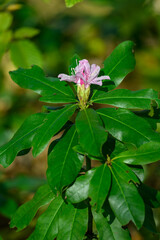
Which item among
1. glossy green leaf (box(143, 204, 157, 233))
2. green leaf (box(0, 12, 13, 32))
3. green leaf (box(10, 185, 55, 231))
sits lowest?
glossy green leaf (box(143, 204, 157, 233))

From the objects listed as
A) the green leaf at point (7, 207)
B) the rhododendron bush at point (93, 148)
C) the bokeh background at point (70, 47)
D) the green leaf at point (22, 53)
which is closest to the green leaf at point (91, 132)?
the rhododendron bush at point (93, 148)

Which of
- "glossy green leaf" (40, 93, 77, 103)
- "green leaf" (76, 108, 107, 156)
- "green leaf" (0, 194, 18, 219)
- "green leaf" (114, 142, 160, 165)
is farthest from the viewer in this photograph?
"green leaf" (0, 194, 18, 219)

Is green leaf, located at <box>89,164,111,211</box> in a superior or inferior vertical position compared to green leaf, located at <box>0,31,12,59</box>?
inferior

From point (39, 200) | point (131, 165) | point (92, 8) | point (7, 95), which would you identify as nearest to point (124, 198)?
point (131, 165)

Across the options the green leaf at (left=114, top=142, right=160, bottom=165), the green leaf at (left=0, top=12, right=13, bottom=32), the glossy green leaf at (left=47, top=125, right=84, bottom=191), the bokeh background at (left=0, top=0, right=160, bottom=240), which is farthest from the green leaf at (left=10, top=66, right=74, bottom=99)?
the bokeh background at (left=0, top=0, right=160, bottom=240)

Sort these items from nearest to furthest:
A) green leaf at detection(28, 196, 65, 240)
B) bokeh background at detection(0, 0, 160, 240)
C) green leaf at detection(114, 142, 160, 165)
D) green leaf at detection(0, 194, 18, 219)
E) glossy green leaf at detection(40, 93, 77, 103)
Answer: green leaf at detection(114, 142, 160, 165), glossy green leaf at detection(40, 93, 77, 103), green leaf at detection(28, 196, 65, 240), green leaf at detection(0, 194, 18, 219), bokeh background at detection(0, 0, 160, 240)

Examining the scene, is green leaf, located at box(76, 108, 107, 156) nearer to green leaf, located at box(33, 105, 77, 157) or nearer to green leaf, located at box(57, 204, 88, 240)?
green leaf, located at box(33, 105, 77, 157)

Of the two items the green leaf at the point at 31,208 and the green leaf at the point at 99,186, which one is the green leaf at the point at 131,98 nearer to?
the green leaf at the point at 99,186
